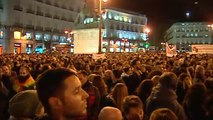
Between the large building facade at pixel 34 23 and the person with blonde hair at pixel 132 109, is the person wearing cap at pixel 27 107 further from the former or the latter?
the large building facade at pixel 34 23

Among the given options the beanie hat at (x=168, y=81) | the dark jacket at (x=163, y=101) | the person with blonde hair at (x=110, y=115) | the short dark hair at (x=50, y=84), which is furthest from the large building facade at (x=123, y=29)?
the short dark hair at (x=50, y=84)

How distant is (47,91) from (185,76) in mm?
6823

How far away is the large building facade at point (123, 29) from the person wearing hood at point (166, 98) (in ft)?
305

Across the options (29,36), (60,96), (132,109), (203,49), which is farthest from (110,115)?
(29,36)

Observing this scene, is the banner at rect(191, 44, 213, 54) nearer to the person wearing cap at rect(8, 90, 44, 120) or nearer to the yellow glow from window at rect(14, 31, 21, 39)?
the person wearing cap at rect(8, 90, 44, 120)

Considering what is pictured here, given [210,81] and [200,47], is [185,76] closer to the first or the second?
[210,81]

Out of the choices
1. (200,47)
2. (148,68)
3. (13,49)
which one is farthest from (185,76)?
(13,49)

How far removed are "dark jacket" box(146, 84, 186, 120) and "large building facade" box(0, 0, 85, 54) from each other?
7068 centimetres

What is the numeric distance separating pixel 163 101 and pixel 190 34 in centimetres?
17195

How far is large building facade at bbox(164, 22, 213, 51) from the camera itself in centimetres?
17088

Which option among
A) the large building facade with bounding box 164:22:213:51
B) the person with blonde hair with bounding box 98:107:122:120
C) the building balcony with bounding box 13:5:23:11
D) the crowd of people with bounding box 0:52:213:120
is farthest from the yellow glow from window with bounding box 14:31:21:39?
the large building facade with bounding box 164:22:213:51

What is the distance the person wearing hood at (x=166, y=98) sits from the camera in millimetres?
6156

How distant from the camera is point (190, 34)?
571 feet

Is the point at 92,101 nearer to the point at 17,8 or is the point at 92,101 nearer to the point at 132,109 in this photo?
the point at 132,109
